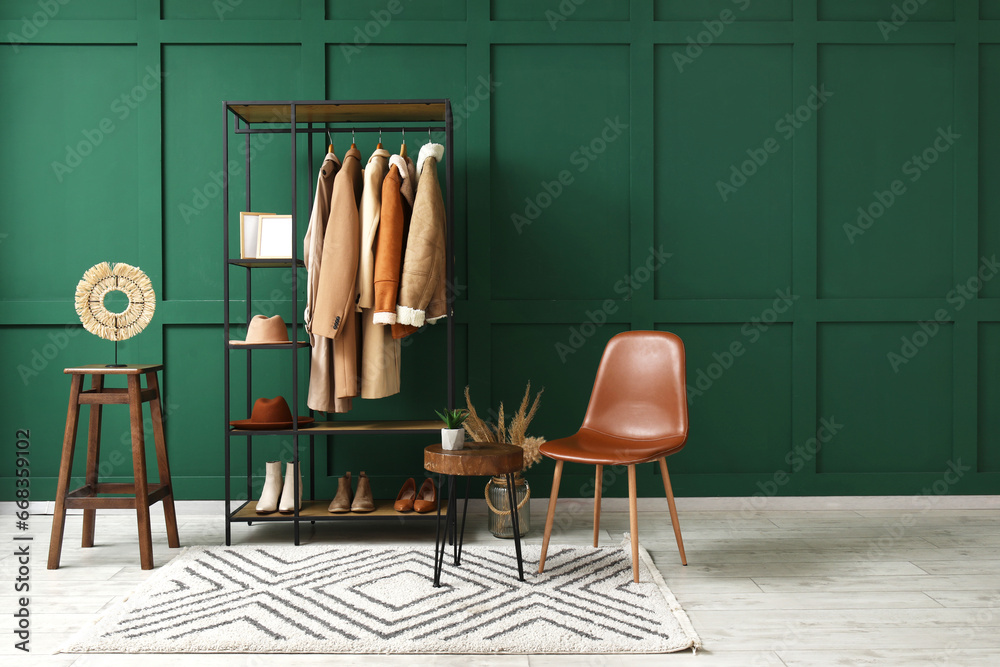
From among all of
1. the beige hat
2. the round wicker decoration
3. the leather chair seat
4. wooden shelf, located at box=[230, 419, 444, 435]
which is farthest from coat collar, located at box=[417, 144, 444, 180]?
the leather chair seat

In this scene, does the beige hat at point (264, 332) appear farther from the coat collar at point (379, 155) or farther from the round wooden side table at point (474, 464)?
the round wooden side table at point (474, 464)

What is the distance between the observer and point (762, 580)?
7.70 ft

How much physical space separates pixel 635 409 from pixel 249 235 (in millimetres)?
1763

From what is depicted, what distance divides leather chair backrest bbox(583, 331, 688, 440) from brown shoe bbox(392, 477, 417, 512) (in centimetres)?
82

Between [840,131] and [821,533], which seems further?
[840,131]

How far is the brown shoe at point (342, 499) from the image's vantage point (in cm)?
279

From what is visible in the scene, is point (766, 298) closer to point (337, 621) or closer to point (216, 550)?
point (337, 621)

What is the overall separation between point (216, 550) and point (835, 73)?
3569mm

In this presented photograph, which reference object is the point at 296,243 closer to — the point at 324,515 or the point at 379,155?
the point at 379,155

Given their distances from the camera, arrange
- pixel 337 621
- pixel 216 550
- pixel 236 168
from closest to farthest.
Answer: pixel 337 621, pixel 216 550, pixel 236 168

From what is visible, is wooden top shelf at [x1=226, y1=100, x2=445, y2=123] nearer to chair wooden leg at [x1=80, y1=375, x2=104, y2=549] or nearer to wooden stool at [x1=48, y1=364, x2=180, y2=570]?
wooden stool at [x1=48, y1=364, x2=180, y2=570]

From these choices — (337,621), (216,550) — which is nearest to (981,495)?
(337,621)

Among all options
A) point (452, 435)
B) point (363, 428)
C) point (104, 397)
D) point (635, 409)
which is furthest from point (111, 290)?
point (635, 409)

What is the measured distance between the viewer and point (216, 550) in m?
2.64
